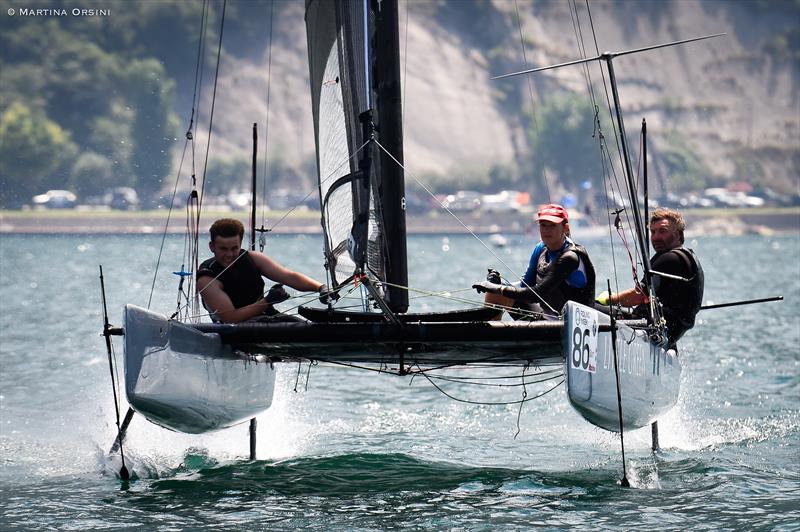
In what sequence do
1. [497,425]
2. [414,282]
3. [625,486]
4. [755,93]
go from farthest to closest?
[755,93] → [414,282] → [497,425] → [625,486]

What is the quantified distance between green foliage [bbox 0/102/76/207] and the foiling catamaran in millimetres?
67432

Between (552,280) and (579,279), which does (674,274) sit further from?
(552,280)

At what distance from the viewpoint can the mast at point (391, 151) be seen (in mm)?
7555

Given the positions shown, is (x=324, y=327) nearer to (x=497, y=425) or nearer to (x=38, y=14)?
(x=497, y=425)

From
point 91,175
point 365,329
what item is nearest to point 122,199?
point 91,175

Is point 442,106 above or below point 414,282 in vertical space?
above

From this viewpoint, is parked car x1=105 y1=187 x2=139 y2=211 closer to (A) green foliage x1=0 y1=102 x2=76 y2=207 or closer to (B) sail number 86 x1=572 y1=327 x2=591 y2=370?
(A) green foliage x1=0 y1=102 x2=76 y2=207

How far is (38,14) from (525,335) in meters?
89.2

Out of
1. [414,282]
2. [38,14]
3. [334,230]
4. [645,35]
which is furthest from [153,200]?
[334,230]

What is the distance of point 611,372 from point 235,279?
220 centimetres

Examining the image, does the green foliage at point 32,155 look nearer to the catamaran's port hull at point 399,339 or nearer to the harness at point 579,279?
the catamaran's port hull at point 399,339

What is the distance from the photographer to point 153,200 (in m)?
68.3

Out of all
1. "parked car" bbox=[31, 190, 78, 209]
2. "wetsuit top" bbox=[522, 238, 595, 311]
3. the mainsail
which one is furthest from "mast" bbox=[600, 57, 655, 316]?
"parked car" bbox=[31, 190, 78, 209]

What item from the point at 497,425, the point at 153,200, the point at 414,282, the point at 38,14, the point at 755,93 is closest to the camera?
the point at 497,425
